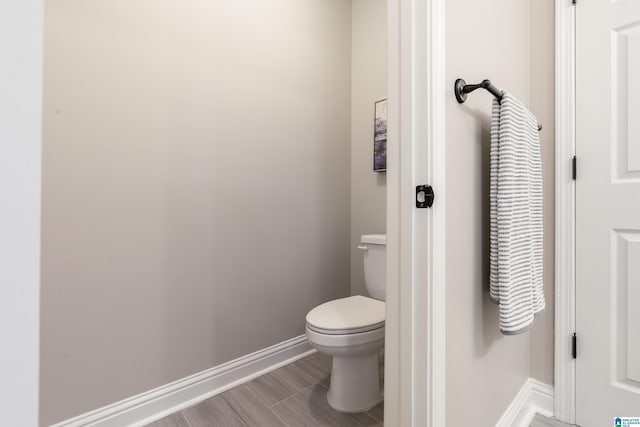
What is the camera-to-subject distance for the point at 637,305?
3.71 feet

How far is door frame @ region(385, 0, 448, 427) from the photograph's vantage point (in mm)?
723

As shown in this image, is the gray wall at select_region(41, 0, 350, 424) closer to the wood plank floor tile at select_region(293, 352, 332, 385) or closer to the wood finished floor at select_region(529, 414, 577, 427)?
the wood plank floor tile at select_region(293, 352, 332, 385)

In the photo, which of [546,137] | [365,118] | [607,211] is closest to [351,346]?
[607,211]

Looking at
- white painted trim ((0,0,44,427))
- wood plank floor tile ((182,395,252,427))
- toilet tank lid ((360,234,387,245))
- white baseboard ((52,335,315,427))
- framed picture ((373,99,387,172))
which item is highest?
framed picture ((373,99,387,172))

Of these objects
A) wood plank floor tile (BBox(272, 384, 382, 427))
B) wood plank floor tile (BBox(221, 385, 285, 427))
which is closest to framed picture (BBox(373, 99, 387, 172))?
wood plank floor tile (BBox(272, 384, 382, 427))

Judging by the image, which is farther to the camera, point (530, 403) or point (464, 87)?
point (530, 403)

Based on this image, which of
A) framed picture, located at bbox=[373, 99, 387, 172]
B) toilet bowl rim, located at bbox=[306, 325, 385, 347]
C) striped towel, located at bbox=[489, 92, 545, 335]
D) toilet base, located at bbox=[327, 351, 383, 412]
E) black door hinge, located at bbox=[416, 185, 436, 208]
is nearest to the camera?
black door hinge, located at bbox=[416, 185, 436, 208]

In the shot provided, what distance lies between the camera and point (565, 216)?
1.28 m

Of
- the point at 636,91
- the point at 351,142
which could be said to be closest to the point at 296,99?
the point at 351,142

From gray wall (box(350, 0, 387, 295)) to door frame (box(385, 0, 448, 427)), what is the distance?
1203 mm

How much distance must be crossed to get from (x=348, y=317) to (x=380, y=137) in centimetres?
119

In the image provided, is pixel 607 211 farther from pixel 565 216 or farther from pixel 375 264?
pixel 375 264

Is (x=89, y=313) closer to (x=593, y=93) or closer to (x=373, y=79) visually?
(x=373, y=79)

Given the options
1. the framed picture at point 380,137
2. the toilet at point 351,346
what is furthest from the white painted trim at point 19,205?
the framed picture at point 380,137
